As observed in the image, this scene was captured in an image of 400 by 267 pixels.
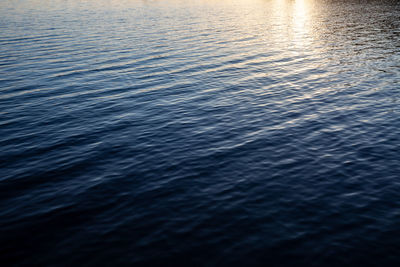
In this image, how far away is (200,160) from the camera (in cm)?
2067

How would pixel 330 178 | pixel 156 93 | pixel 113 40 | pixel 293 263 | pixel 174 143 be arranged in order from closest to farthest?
pixel 293 263, pixel 330 178, pixel 174 143, pixel 156 93, pixel 113 40

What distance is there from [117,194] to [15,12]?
101088 mm

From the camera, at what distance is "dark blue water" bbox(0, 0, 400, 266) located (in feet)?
45.0

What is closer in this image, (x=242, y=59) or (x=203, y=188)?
(x=203, y=188)

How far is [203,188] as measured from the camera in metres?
17.7

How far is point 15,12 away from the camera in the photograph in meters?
96.8

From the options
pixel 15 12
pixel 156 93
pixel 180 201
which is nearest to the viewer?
pixel 180 201

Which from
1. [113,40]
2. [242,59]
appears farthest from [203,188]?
[113,40]

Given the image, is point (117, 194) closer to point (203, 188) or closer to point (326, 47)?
point (203, 188)

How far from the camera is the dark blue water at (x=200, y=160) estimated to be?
1370 centimetres

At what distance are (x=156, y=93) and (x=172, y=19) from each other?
61820 millimetres

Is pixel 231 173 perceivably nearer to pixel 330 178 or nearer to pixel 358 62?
pixel 330 178

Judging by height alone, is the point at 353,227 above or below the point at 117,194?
below

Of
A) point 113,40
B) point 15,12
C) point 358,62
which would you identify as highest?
point 15,12
